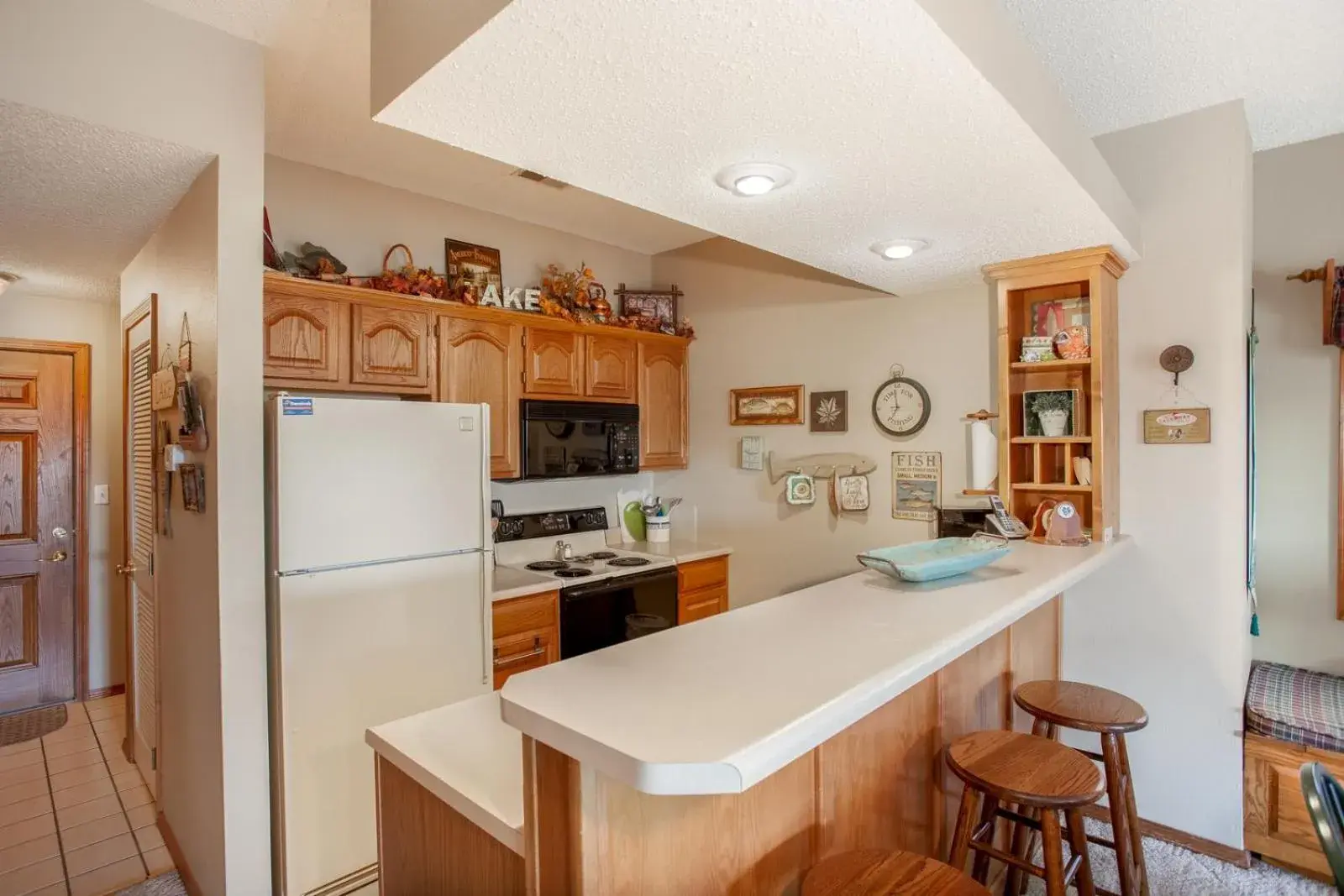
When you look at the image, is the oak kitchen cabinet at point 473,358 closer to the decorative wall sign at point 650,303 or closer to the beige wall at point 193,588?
the decorative wall sign at point 650,303

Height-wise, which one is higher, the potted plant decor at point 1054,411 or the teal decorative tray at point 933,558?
the potted plant decor at point 1054,411

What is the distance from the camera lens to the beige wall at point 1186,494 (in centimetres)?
226

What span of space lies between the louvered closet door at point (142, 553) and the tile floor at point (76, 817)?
0.41 feet

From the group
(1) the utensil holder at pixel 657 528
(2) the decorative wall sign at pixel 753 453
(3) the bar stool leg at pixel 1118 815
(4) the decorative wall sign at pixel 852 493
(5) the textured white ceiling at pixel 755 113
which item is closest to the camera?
(5) the textured white ceiling at pixel 755 113

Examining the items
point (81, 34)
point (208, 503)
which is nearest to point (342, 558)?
point (208, 503)

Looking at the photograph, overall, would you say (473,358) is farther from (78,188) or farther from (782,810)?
(782,810)

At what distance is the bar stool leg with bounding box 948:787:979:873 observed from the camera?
59.7 inches

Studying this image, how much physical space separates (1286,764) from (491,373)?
3.22 m

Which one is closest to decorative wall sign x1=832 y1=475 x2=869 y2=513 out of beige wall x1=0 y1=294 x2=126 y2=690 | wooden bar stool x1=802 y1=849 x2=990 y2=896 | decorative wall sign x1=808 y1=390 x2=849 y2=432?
decorative wall sign x1=808 y1=390 x2=849 y2=432

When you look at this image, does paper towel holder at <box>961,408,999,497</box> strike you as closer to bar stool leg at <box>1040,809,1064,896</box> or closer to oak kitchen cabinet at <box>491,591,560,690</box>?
bar stool leg at <box>1040,809,1064,896</box>

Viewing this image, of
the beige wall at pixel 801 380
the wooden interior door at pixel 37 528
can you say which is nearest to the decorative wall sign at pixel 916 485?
the beige wall at pixel 801 380

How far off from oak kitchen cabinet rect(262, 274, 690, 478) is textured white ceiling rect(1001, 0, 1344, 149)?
2.18 metres

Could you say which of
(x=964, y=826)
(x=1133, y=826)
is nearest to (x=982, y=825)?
(x=964, y=826)

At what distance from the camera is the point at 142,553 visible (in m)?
2.83
